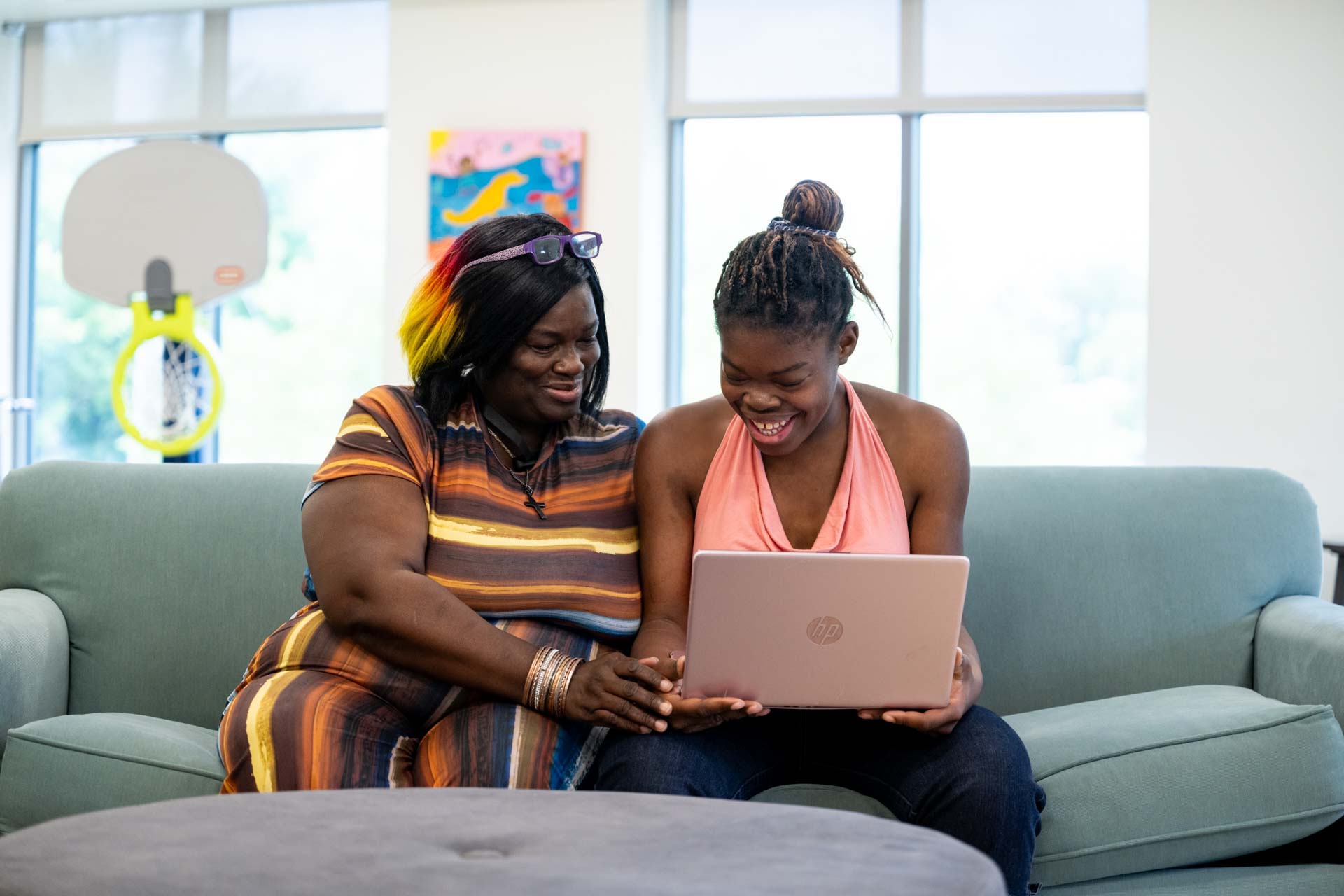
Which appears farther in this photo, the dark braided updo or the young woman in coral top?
the dark braided updo

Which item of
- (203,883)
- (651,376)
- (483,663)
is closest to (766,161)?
(651,376)

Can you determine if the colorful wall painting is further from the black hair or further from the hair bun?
the hair bun

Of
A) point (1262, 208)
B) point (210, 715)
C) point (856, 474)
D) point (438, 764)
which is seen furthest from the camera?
point (1262, 208)

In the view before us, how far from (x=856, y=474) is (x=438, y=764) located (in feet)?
2.30

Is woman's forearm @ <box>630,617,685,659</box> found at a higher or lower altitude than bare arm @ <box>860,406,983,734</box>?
lower

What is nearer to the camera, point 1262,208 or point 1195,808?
point 1195,808

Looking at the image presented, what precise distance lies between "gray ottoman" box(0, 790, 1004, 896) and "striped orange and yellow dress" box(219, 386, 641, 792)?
0.47 metres

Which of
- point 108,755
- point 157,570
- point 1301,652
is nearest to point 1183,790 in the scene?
point 1301,652

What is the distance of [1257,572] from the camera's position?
2152mm

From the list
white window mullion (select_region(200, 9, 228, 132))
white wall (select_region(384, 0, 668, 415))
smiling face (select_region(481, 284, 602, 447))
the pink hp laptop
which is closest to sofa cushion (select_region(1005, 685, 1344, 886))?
the pink hp laptop

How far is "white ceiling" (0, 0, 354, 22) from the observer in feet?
17.4

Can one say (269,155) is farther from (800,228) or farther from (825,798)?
(825,798)

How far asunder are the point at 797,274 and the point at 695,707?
61 centimetres

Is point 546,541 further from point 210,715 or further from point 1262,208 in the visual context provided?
point 1262,208
